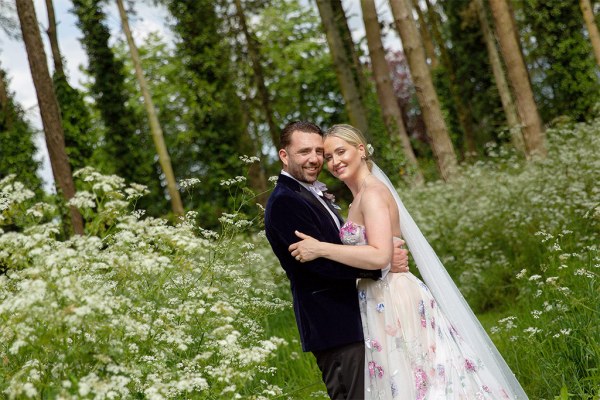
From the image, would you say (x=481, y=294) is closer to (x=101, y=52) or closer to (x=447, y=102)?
(x=101, y=52)

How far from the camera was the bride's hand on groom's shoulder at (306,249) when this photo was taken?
373 centimetres

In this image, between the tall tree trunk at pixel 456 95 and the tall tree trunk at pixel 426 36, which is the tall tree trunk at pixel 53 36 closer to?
the tall tree trunk at pixel 426 36

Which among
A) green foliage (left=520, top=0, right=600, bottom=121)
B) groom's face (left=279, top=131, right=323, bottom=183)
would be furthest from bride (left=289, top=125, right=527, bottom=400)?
green foliage (left=520, top=0, right=600, bottom=121)

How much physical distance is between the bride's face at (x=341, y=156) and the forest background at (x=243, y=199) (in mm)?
803

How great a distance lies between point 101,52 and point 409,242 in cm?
2039

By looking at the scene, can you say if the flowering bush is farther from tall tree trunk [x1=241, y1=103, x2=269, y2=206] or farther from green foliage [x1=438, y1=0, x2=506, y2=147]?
green foliage [x1=438, y1=0, x2=506, y2=147]

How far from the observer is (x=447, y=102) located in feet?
91.0

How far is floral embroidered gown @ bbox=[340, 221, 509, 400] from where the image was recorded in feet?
13.0

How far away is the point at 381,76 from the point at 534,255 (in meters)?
7.62

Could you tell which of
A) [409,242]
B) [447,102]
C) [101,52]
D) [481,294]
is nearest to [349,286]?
[409,242]

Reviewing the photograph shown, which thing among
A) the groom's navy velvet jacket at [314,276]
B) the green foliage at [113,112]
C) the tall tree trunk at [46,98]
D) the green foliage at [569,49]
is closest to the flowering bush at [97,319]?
the groom's navy velvet jacket at [314,276]

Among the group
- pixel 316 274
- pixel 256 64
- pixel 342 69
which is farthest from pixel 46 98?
pixel 256 64

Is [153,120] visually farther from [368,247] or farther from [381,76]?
[368,247]

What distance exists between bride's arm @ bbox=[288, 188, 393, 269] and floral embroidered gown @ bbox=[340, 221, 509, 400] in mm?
121
